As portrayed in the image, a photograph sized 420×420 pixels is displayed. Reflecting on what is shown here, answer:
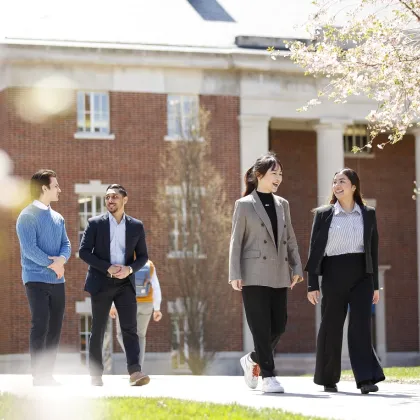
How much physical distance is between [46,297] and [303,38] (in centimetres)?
2614

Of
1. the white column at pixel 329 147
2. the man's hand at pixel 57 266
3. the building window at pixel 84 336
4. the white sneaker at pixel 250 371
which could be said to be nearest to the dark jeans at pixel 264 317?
the white sneaker at pixel 250 371

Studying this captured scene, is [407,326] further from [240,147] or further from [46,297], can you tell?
[46,297]

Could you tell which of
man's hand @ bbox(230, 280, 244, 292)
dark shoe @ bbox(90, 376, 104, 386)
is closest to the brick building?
dark shoe @ bbox(90, 376, 104, 386)

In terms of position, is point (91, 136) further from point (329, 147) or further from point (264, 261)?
point (264, 261)

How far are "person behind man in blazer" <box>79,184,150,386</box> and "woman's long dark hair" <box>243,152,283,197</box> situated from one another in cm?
140

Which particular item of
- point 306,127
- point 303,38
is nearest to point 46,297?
point 303,38

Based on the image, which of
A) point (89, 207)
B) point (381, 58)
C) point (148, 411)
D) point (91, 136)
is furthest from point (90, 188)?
point (148, 411)

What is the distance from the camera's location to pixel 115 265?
14.0 m

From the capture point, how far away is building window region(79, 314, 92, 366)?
37.3 m

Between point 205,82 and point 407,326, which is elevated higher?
point 205,82

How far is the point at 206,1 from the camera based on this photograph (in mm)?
42531

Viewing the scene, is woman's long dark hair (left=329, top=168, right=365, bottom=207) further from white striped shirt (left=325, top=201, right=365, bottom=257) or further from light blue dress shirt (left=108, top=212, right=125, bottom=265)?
light blue dress shirt (left=108, top=212, right=125, bottom=265)

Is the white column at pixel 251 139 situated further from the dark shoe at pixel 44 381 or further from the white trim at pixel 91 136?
the dark shoe at pixel 44 381

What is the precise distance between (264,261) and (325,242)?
66 centimetres
